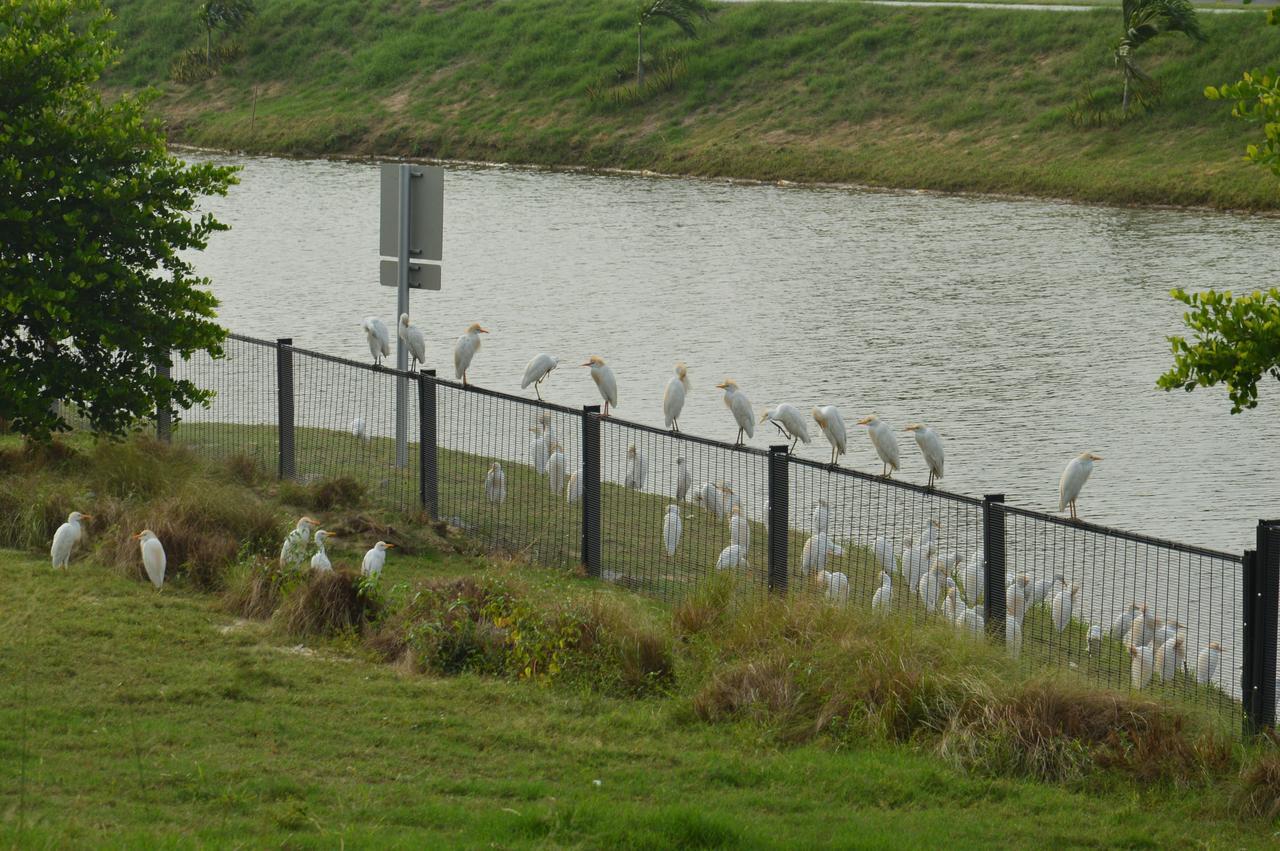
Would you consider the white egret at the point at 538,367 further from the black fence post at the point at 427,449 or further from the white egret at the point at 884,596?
the white egret at the point at 884,596

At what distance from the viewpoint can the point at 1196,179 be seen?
36.1 m

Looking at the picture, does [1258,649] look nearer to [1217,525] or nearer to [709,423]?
[1217,525]

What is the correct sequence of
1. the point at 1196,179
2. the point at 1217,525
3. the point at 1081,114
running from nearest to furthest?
the point at 1217,525 < the point at 1196,179 < the point at 1081,114

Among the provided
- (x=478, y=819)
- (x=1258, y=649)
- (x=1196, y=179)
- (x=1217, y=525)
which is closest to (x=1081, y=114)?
(x=1196, y=179)

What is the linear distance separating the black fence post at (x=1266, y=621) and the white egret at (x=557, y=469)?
6.54 metres

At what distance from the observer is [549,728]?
7566mm

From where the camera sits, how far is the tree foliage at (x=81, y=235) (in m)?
11.9

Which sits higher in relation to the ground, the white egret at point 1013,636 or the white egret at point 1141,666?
the white egret at point 1013,636

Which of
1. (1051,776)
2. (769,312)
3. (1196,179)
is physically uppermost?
(1196,179)

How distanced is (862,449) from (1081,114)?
25.2 metres

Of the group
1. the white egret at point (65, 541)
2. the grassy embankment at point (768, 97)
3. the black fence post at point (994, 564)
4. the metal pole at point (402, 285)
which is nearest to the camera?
the black fence post at point (994, 564)

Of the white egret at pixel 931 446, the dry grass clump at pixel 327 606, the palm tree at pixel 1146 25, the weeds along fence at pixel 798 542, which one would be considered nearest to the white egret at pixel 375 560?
the dry grass clump at pixel 327 606

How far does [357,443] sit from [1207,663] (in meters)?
8.15

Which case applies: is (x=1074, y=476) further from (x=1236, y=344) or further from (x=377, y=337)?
(x=377, y=337)
